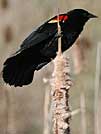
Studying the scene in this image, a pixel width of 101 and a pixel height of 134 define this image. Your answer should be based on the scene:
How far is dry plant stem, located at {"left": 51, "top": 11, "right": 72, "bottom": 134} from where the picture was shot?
218 cm

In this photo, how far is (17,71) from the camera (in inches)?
118

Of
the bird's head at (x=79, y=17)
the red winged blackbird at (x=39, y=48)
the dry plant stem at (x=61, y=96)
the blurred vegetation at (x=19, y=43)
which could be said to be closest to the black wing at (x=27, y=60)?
the red winged blackbird at (x=39, y=48)

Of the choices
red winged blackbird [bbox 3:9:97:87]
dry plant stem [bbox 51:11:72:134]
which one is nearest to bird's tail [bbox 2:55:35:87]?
red winged blackbird [bbox 3:9:97:87]

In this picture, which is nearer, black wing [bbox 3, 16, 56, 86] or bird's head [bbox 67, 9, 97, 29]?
black wing [bbox 3, 16, 56, 86]

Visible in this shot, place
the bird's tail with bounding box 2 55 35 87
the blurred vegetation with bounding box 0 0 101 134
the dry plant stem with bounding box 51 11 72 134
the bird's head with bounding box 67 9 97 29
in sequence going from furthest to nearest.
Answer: the blurred vegetation with bounding box 0 0 101 134, the bird's head with bounding box 67 9 97 29, the bird's tail with bounding box 2 55 35 87, the dry plant stem with bounding box 51 11 72 134

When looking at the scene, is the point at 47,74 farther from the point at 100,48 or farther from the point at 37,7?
the point at 37,7

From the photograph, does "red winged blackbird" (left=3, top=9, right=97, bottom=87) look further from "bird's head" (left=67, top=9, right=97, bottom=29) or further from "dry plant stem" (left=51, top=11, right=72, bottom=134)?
"dry plant stem" (left=51, top=11, right=72, bottom=134)

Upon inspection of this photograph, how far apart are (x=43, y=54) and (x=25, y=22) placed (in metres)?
1.70

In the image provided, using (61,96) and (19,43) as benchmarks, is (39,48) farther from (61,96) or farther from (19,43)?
(19,43)

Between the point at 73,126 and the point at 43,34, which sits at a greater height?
the point at 43,34

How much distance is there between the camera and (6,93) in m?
3.28

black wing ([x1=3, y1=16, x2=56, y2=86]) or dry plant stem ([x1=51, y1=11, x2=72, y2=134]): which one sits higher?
black wing ([x1=3, y1=16, x2=56, y2=86])

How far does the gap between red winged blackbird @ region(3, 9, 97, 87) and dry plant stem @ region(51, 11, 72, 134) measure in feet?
1.65

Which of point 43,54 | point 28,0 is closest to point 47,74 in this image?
point 43,54
